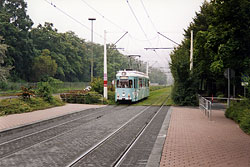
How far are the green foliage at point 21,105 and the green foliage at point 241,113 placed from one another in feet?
40.7

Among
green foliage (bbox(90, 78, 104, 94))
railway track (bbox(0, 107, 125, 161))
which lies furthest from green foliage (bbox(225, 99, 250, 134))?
green foliage (bbox(90, 78, 104, 94))

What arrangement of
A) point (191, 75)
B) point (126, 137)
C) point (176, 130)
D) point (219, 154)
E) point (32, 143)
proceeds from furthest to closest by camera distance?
point (191, 75) < point (176, 130) < point (126, 137) < point (32, 143) < point (219, 154)

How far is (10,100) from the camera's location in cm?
1955

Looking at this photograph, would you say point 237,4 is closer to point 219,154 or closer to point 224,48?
point 224,48

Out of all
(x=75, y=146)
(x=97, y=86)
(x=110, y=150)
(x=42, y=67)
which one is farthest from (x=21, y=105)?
(x=42, y=67)

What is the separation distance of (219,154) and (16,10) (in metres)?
62.0

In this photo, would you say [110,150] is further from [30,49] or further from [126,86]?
[30,49]

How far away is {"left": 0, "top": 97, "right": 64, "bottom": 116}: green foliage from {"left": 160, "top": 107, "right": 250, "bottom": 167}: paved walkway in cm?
1028

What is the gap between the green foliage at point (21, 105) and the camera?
17875mm

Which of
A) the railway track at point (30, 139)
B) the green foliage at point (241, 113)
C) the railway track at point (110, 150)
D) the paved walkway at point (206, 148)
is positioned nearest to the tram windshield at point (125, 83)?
the green foliage at point (241, 113)

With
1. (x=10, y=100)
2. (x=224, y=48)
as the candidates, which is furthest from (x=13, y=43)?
(x=224, y=48)

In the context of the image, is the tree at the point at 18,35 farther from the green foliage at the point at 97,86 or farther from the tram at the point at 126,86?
the tram at the point at 126,86

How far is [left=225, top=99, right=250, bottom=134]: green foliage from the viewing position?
11928 millimetres

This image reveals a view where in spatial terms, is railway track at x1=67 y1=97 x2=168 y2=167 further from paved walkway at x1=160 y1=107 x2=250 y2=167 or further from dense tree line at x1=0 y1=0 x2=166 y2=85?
dense tree line at x1=0 y1=0 x2=166 y2=85
